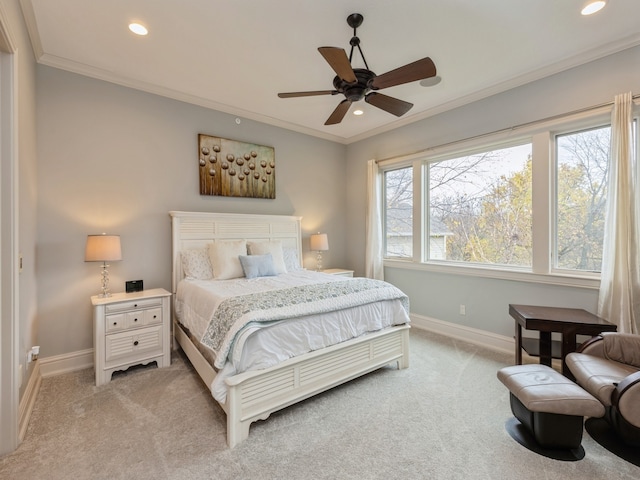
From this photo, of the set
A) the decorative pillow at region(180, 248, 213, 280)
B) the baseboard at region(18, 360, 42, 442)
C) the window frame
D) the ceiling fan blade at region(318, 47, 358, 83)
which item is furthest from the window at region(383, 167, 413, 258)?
the baseboard at region(18, 360, 42, 442)

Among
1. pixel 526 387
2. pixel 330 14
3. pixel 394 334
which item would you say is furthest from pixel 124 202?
pixel 526 387

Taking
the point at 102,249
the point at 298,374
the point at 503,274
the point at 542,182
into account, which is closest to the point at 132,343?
the point at 102,249

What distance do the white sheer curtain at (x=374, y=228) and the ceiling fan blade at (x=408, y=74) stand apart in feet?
7.78

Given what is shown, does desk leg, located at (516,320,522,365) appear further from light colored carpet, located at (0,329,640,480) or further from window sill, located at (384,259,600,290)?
window sill, located at (384,259,600,290)

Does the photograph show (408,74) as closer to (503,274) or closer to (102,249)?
(503,274)

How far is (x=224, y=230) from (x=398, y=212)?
258 cm

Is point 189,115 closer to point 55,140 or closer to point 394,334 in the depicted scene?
point 55,140

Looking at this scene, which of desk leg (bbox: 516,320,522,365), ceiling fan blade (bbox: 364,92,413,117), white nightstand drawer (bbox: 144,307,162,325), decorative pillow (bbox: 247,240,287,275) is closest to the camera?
ceiling fan blade (bbox: 364,92,413,117)

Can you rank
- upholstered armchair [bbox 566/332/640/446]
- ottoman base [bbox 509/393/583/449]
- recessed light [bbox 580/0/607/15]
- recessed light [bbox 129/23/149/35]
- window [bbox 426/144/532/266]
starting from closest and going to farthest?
1. upholstered armchair [bbox 566/332/640/446]
2. ottoman base [bbox 509/393/583/449]
3. recessed light [bbox 580/0/607/15]
4. recessed light [bbox 129/23/149/35]
5. window [bbox 426/144/532/266]

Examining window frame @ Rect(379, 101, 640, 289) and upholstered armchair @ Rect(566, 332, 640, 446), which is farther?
window frame @ Rect(379, 101, 640, 289)

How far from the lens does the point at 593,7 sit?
2111 millimetres

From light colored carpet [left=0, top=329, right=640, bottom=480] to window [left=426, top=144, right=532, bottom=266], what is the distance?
1.50 m

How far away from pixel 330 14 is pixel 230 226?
8.29ft

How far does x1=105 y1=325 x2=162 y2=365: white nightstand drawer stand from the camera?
2621mm
